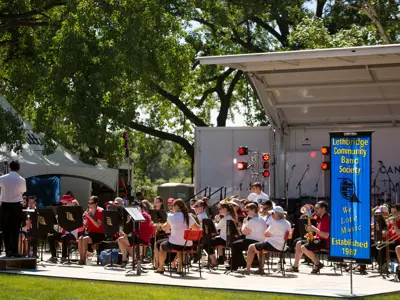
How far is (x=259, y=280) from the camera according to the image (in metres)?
15.3

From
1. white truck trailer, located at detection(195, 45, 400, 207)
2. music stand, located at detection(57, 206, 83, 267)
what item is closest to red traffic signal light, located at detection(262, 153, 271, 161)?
white truck trailer, located at detection(195, 45, 400, 207)

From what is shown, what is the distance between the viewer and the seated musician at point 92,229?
60.2 ft

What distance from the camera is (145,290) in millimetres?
13023

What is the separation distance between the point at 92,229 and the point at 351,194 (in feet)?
23.8

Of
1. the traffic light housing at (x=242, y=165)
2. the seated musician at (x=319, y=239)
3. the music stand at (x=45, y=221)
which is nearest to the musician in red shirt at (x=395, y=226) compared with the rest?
the seated musician at (x=319, y=239)

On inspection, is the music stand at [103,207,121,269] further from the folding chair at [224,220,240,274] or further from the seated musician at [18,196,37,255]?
the folding chair at [224,220,240,274]

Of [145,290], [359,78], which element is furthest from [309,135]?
[145,290]

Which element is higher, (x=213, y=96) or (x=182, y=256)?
(x=213, y=96)

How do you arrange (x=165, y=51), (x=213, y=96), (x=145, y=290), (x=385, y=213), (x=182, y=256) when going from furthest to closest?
(x=213, y=96) → (x=165, y=51) → (x=385, y=213) → (x=182, y=256) → (x=145, y=290)

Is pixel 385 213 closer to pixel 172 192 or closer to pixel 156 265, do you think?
pixel 156 265

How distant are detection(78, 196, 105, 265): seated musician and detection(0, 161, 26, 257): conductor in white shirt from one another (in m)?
2.43

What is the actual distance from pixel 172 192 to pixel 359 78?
26.5m

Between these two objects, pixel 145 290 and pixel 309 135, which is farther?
pixel 309 135

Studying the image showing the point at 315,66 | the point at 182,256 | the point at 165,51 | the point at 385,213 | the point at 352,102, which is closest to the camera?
the point at 182,256
